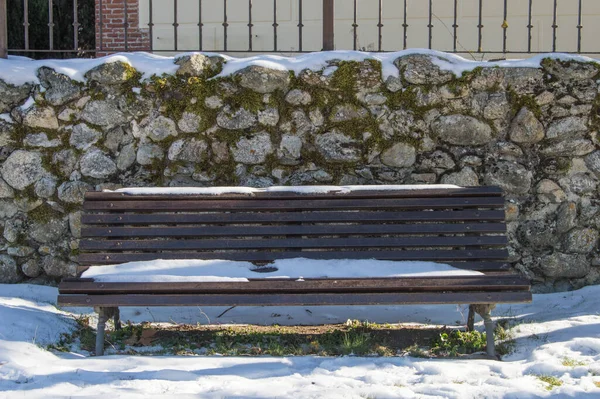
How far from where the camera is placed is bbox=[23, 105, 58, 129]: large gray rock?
4.67 m

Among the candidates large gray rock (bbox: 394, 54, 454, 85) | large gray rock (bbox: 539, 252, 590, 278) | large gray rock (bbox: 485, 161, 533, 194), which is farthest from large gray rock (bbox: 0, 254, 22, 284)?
large gray rock (bbox: 539, 252, 590, 278)

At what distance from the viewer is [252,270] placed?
12.2 ft

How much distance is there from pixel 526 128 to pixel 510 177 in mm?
334

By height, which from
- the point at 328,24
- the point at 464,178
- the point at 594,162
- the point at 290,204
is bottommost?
the point at 290,204

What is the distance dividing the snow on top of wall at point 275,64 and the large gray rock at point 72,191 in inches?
27.0

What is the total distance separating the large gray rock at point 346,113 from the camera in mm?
4648

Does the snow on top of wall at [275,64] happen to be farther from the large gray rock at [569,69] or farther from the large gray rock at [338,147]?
the large gray rock at [338,147]

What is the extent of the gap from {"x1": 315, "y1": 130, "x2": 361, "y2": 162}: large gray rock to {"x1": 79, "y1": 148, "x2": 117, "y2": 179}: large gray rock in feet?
4.54

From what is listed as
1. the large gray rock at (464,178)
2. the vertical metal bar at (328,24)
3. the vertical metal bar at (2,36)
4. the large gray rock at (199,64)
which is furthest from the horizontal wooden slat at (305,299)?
the vertical metal bar at (2,36)

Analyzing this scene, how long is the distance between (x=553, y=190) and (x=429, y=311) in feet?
3.77

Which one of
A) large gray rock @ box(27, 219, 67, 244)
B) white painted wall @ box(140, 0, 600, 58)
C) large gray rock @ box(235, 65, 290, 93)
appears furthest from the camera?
white painted wall @ box(140, 0, 600, 58)

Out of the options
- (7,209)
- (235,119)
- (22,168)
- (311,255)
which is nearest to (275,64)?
(235,119)

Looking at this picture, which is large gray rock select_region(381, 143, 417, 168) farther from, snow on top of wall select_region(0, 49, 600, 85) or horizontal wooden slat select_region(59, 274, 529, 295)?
horizontal wooden slat select_region(59, 274, 529, 295)

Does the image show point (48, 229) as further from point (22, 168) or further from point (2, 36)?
point (2, 36)
